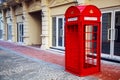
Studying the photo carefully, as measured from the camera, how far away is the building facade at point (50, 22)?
903 centimetres

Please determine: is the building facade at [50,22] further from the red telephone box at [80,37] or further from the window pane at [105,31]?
the red telephone box at [80,37]

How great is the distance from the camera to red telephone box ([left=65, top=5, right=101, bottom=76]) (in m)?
6.33

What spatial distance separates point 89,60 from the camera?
7613mm

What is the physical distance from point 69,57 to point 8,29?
19092 mm

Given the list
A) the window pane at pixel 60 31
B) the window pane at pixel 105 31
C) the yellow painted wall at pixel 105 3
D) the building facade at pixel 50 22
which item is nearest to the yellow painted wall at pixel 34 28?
the building facade at pixel 50 22

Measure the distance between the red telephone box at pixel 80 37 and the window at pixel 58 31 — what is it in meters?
5.77

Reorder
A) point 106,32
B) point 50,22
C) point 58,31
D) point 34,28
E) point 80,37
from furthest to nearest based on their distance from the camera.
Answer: point 34,28
point 50,22
point 58,31
point 106,32
point 80,37

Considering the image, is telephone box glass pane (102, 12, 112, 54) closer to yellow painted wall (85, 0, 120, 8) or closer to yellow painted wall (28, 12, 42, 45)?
yellow painted wall (85, 0, 120, 8)

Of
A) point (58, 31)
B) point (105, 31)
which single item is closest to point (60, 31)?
point (58, 31)

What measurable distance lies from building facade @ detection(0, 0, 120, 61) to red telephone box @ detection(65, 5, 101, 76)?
2268 millimetres

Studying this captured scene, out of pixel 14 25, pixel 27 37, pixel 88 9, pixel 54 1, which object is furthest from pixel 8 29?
pixel 88 9

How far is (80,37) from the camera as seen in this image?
20.8 feet

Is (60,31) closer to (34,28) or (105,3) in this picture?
(105,3)

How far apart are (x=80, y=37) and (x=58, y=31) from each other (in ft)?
23.5
